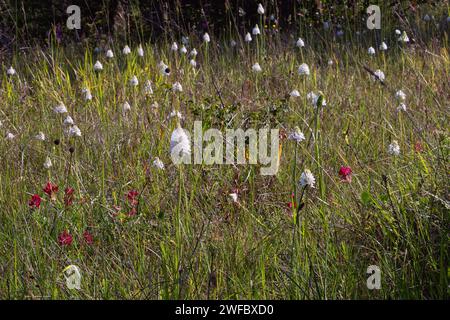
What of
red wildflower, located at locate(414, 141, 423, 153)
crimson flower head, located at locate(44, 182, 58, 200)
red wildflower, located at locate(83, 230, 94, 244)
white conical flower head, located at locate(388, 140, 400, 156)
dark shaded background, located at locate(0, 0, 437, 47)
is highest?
dark shaded background, located at locate(0, 0, 437, 47)

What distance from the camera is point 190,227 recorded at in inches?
103

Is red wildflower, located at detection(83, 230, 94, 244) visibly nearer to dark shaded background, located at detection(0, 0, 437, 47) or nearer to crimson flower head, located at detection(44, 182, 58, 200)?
crimson flower head, located at detection(44, 182, 58, 200)

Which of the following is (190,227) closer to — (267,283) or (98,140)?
(267,283)

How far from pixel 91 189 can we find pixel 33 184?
27cm

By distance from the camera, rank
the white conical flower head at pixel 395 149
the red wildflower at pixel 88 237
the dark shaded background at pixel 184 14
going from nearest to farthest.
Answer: the red wildflower at pixel 88 237, the white conical flower head at pixel 395 149, the dark shaded background at pixel 184 14

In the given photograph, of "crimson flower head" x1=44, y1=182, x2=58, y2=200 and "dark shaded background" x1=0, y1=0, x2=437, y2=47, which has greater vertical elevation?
"dark shaded background" x1=0, y1=0, x2=437, y2=47

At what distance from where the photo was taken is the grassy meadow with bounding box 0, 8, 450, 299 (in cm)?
222

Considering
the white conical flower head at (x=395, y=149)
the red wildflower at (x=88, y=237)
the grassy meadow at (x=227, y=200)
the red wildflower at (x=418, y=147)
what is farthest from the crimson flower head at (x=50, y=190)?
the red wildflower at (x=418, y=147)

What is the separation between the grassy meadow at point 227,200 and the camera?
87.3 inches

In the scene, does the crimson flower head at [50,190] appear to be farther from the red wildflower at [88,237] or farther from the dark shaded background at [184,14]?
the dark shaded background at [184,14]

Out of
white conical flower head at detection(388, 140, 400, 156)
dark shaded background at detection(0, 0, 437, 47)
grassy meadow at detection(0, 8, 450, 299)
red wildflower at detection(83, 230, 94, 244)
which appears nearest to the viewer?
grassy meadow at detection(0, 8, 450, 299)

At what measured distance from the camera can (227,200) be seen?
2.88 m

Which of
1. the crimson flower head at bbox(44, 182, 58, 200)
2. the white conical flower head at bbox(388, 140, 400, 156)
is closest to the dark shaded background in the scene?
the white conical flower head at bbox(388, 140, 400, 156)
